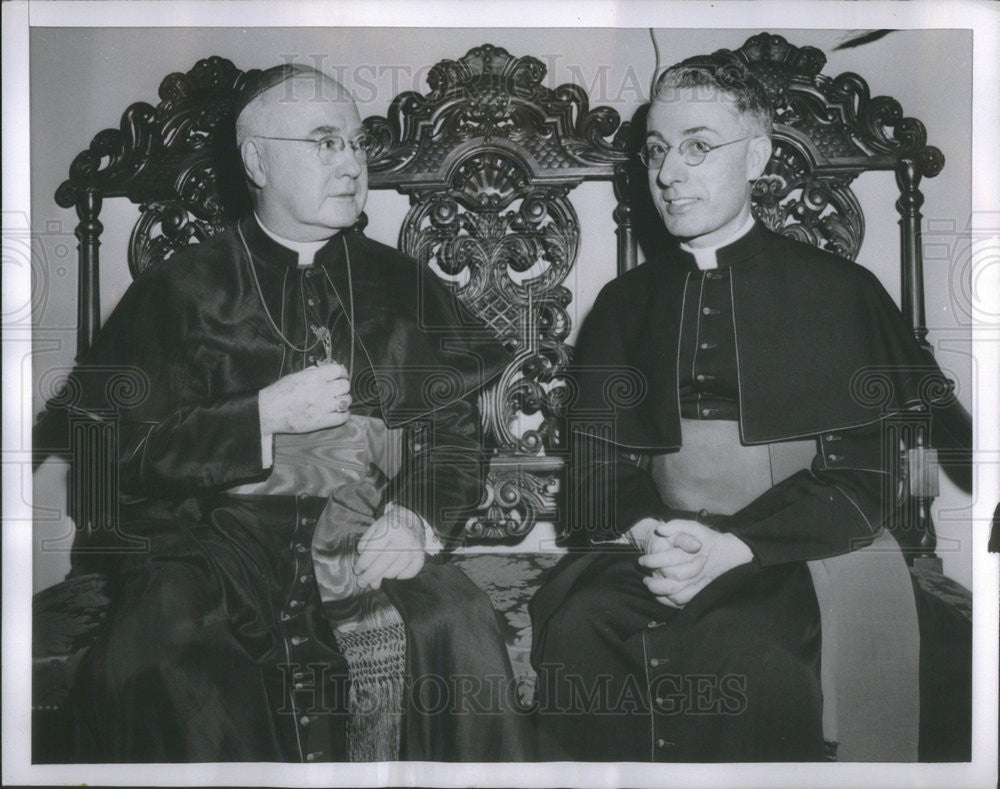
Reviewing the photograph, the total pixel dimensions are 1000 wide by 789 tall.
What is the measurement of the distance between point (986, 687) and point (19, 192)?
263 centimetres

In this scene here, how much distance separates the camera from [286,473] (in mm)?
2295

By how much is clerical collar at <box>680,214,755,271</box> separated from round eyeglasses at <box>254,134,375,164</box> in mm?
807

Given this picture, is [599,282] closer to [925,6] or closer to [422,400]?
[422,400]

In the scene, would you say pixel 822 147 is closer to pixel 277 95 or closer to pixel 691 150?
pixel 691 150

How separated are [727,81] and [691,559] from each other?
44.4 inches

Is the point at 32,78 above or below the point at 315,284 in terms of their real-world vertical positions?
above

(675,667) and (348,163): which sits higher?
(348,163)

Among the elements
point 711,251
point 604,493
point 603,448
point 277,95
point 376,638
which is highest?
point 277,95

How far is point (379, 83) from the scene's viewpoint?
2.36m

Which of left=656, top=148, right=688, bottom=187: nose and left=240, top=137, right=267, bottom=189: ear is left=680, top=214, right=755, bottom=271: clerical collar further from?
left=240, top=137, right=267, bottom=189: ear

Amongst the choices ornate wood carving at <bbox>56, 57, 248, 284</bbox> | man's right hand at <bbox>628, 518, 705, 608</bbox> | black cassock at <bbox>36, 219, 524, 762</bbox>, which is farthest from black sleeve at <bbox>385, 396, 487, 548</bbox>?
ornate wood carving at <bbox>56, 57, 248, 284</bbox>

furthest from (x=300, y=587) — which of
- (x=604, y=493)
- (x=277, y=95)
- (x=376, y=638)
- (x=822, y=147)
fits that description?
(x=822, y=147)

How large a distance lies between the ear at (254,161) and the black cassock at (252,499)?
0.33ft

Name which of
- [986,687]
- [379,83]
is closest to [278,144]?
[379,83]
